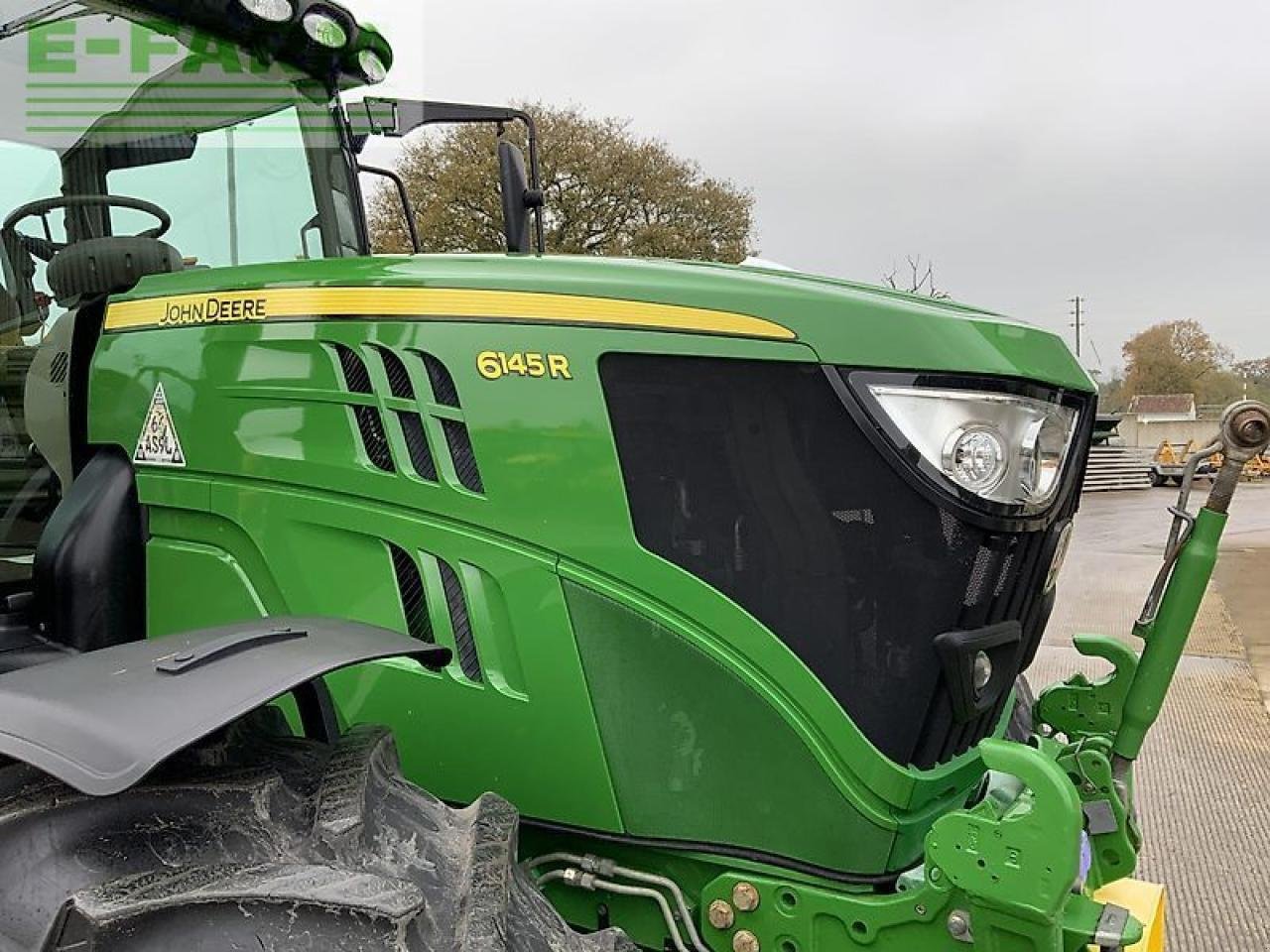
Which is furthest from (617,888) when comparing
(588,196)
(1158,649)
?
(588,196)

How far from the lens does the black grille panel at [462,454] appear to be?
5.80ft

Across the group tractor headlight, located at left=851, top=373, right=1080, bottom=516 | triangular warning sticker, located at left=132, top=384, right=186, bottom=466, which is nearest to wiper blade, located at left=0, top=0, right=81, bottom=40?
triangular warning sticker, located at left=132, top=384, right=186, bottom=466

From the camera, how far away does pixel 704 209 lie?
971 inches

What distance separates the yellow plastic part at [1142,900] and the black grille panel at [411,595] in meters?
1.35

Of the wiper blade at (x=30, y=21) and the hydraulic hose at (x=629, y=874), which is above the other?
the wiper blade at (x=30, y=21)

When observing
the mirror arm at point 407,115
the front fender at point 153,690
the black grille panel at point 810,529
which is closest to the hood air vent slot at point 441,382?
the black grille panel at point 810,529

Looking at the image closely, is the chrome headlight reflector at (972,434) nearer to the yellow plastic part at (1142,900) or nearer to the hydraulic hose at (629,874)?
the hydraulic hose at (629,874)

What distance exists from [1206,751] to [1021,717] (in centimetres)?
290

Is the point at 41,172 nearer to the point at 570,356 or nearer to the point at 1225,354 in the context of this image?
the point at 570,356

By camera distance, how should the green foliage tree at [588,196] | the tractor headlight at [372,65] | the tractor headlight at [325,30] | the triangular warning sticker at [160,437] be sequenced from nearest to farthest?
1. the triangular warning sticker at [160,437]
2. the tractor headlight at [325,30]
3. the tractor headlight at [372,65]
4. the green foliage tree at [588,196]

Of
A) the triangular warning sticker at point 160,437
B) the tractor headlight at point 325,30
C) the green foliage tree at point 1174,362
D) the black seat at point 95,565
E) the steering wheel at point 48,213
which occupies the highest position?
the tractor headlight at point 325,30

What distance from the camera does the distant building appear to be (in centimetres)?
4067

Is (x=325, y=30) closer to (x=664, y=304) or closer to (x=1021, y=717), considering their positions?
(x=664, y=304)

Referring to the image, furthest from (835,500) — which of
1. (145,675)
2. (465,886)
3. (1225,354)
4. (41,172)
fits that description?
(1225,354)
